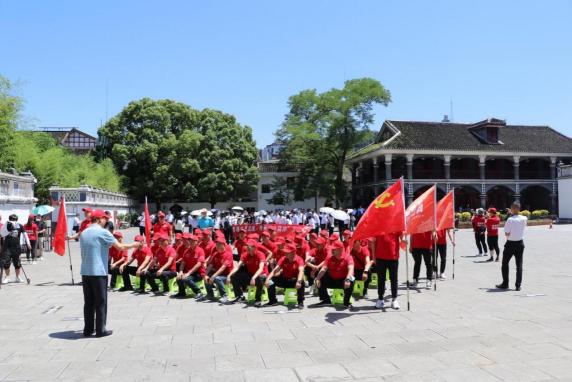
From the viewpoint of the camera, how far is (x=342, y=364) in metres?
5.94

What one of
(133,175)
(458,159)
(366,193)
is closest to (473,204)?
(458,159)

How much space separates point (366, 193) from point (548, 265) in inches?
1401

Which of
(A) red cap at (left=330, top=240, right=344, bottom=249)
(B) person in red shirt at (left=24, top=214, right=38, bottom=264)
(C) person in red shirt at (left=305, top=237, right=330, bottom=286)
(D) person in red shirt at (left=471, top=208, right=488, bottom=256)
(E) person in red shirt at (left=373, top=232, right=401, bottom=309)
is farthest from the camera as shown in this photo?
(D) person in red shirt at (left=471, top=208, right=488, bottom=256)

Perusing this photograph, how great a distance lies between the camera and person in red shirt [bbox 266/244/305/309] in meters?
9.78

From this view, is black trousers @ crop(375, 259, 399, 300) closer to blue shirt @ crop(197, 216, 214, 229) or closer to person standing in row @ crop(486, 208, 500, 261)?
person standing in row @ crop(486, 208, 500, 261)

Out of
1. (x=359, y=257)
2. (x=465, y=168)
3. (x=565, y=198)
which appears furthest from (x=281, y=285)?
(x=465, y=168)

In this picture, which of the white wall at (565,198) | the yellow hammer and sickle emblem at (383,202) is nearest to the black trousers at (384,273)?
the yellow hammer and sickle emblem at (383,202)

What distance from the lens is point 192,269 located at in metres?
10.7

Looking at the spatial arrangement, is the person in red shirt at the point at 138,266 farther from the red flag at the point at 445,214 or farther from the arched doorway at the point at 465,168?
the arched doorway at the point at 465,168

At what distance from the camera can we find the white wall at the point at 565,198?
43000mm

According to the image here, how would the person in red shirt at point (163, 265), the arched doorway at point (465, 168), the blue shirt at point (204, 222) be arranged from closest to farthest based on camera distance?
the person in red shirt at point (163, 265) < the blue shirt at point (204, 222) < the arched doorway at point (465, 168)

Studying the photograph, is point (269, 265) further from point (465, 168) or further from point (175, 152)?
point (465, 168)

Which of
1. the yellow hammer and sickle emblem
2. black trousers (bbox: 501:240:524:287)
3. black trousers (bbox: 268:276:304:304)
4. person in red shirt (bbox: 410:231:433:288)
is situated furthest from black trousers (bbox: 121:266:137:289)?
black trousers (bbox: 501:240:524:287)

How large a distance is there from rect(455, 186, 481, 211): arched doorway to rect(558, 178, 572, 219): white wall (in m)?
6.82
